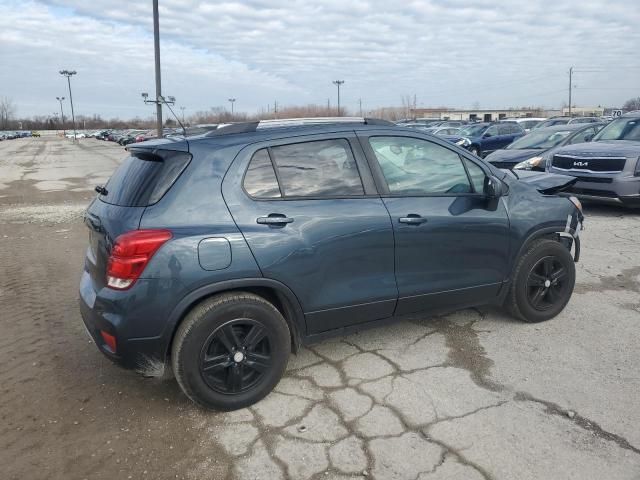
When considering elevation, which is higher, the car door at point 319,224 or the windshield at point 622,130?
the windshield at point 622,130

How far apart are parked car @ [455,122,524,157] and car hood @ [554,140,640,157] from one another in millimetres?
8429

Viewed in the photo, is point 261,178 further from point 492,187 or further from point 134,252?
point 492,187

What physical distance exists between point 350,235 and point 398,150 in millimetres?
819

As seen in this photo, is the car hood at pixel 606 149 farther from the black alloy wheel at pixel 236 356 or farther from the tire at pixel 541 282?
the black alloy wheel at pixel 236 356

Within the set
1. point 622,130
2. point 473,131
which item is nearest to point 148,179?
point 622,130

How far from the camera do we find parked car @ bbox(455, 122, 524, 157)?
744 inches

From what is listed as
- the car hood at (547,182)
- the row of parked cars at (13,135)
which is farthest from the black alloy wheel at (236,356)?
the row of parked cars at (13,135)

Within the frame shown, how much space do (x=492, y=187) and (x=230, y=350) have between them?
2.26m

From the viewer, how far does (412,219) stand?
362 cm

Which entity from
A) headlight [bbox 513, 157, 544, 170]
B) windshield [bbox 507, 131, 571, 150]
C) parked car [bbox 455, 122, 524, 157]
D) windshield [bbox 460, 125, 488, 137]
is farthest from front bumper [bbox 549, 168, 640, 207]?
windshield [bbox 460, 125, 488, 137]

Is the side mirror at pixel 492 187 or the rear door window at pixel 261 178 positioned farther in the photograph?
the side mirror at pixel 492 187

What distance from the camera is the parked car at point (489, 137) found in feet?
62.0

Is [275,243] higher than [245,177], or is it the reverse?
[245,177]

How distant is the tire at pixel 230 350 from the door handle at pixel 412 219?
1.09 m
